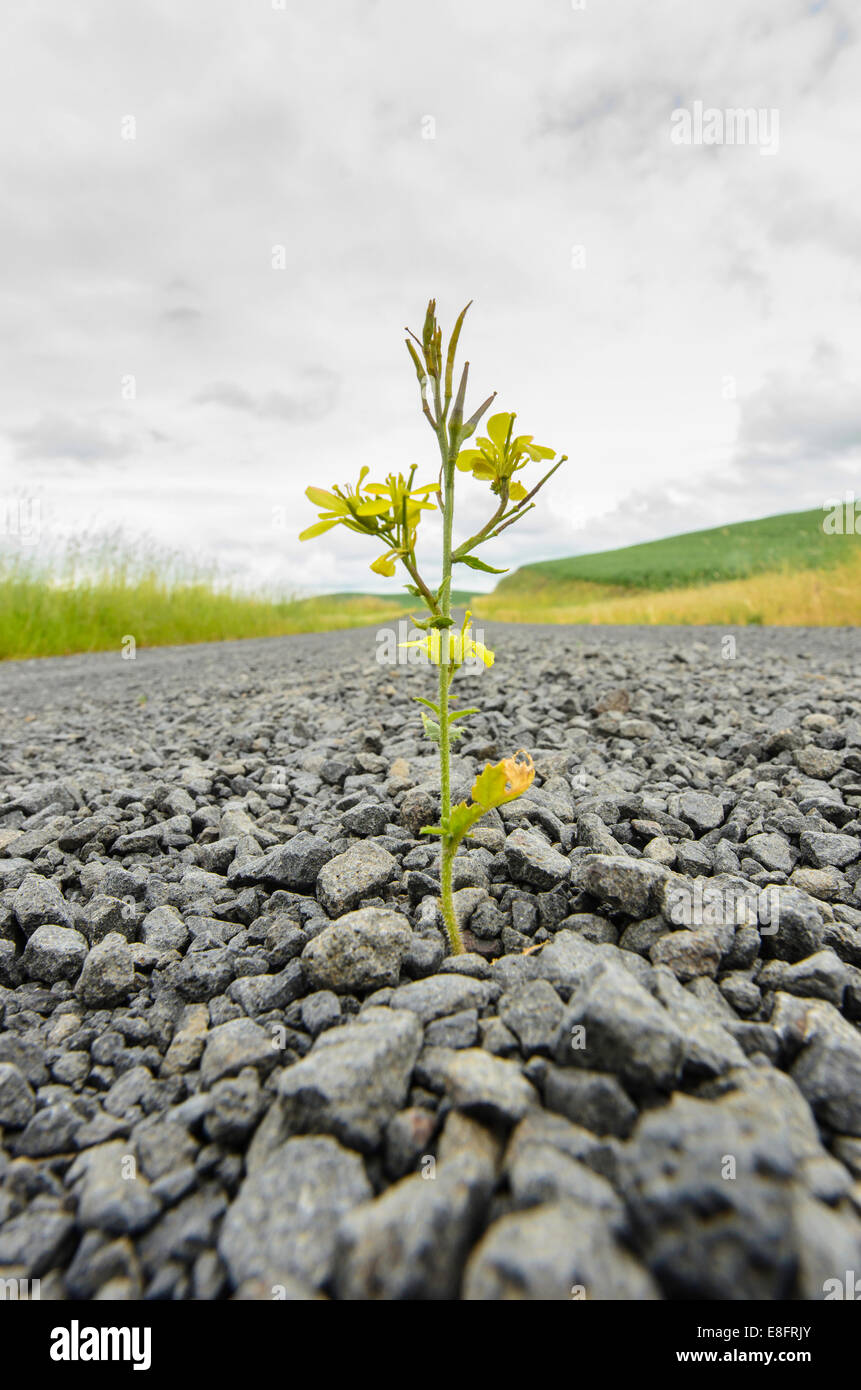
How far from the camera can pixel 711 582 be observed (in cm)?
2442

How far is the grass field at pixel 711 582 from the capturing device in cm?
1127

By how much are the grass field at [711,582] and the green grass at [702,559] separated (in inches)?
2.8

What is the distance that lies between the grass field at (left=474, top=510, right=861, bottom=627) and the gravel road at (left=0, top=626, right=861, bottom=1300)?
9.80 metres

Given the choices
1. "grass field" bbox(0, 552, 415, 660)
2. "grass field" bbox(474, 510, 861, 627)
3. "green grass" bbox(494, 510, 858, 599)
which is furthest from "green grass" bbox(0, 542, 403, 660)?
"green grass" bbox(494, 510, 858, 599)

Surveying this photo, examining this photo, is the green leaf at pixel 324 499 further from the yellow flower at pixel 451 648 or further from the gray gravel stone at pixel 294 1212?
the gray gravel stone at pixel 294 1212

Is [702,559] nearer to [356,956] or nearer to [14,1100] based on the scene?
[356,956]

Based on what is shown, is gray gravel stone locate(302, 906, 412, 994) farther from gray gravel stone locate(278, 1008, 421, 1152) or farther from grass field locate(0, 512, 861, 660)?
grass field locate(0, 512, 861, 660)

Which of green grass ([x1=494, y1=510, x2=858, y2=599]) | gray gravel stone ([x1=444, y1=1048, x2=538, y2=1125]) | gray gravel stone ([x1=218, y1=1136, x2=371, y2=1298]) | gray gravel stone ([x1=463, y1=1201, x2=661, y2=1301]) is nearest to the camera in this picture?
gray gravel stone ([x1=463, y1=1201, x2=661, y2=1301])

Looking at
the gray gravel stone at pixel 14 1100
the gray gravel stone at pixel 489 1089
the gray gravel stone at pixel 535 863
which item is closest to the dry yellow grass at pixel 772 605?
the gray gravel stone at pixel 535 863

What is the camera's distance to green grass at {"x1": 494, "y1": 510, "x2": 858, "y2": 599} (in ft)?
75.6

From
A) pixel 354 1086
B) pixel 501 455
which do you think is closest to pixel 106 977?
pixel 354 1086

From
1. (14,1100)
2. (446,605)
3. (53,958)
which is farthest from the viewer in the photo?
(53,958)

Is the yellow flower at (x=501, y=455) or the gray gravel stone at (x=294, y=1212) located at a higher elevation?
the yellow flower at (x=501, y=455)

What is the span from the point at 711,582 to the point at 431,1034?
2593cm
